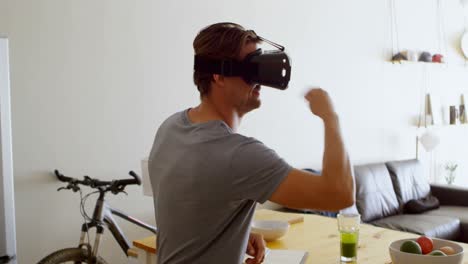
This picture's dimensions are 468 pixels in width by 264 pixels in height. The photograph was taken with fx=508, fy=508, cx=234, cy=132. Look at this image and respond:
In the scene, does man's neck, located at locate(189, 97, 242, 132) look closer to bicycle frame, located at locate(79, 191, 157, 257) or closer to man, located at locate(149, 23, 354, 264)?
man, located at locate(149, 23, 354, 264)

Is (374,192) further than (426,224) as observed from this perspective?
Yes

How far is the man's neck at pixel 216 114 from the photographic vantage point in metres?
1.18

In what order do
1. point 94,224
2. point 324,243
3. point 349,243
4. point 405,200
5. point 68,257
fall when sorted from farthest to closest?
point 405,200
point 94,224
point 68,257
point 324,243
point 349,243

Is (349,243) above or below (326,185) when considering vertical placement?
below

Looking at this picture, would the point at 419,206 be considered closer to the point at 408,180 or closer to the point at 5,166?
the point at 408,180

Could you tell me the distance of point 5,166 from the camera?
195cm

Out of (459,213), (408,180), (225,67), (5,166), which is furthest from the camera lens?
(408,180)

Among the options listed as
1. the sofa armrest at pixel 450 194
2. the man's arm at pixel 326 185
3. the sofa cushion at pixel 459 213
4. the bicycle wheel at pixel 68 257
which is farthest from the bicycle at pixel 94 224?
the sofa armrest at pixel 450 194

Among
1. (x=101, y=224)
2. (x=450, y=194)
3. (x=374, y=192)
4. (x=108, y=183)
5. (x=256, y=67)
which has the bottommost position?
(x=450, y=194)

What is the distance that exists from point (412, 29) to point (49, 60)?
12.7 feet

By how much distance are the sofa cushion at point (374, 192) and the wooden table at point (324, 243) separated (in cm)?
196

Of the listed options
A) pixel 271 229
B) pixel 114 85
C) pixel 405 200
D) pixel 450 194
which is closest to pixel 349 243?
pixel 271 229

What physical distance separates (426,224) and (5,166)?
308 cm

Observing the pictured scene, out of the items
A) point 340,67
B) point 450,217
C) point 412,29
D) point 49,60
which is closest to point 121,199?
point 49,60
